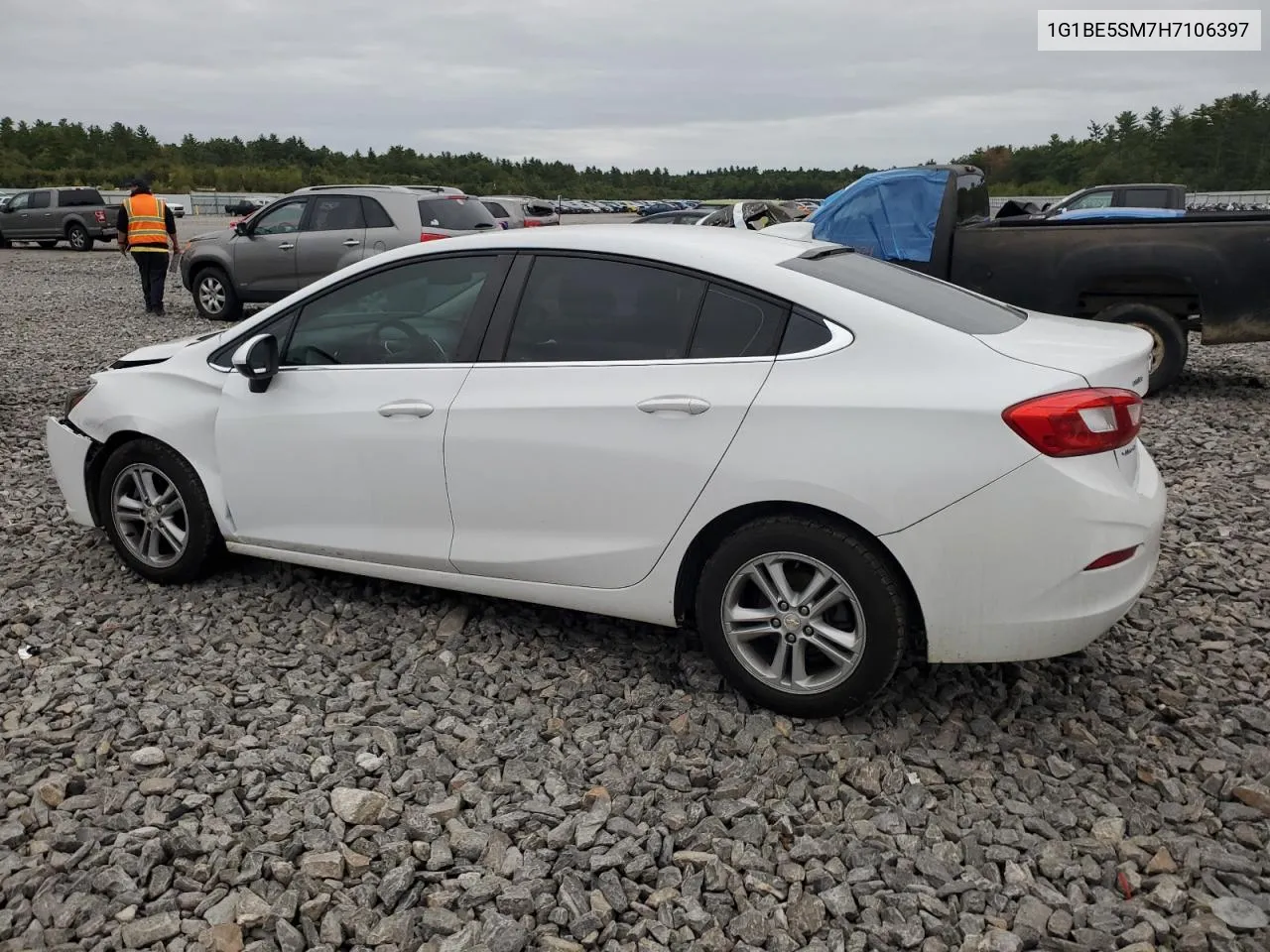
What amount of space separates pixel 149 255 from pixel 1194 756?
47.9ft

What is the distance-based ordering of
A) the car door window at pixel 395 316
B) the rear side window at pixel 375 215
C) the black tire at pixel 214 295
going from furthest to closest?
1. the black tire at pixel 214 295
2. the rear side window at pixel 375 215
3. the car door window at pixel 395 316

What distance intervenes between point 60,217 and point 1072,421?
32102 millimetres

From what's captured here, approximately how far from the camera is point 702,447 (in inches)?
136

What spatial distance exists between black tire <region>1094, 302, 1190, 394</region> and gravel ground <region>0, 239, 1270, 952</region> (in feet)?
14.1

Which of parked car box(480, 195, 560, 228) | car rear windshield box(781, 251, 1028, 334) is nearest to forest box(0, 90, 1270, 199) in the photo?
parked car box(480, 195, 560, 228)

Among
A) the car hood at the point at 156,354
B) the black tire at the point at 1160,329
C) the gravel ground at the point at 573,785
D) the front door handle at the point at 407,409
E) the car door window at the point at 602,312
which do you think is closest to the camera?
the gravel ground at the point at 573,785

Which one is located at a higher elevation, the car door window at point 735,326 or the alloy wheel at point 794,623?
the car door window at point 735,326

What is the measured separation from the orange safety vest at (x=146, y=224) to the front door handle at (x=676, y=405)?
1281cm

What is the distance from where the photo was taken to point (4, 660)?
4.14 meters

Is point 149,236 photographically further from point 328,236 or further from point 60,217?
point 60,217

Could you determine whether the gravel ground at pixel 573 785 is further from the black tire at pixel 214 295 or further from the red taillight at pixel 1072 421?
the black tire at pixel 214 295

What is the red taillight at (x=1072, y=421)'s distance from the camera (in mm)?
3092

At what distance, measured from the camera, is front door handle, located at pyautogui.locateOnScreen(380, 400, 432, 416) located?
13.0 feet

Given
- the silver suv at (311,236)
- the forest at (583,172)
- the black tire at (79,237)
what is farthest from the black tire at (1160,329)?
the forest at (583,172)
